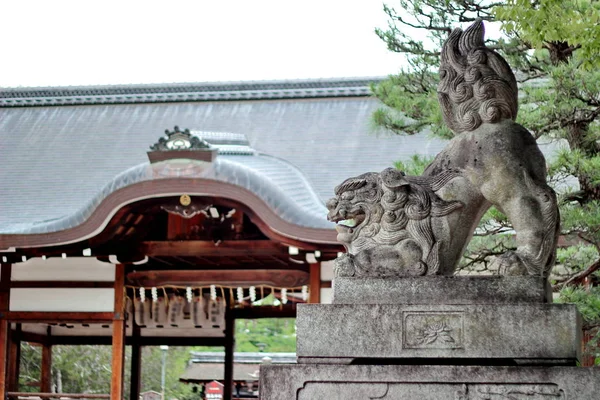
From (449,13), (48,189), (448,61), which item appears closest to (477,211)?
(448,61)

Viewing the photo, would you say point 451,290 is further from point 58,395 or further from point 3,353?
point 3,353

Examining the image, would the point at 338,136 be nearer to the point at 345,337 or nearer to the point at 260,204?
the point at 260,204

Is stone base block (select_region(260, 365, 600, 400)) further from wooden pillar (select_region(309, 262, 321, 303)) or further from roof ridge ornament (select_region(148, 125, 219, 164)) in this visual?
wooden pillar (select_region(309, 262, 321, 303))

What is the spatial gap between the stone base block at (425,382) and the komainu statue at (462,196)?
464 millimetres

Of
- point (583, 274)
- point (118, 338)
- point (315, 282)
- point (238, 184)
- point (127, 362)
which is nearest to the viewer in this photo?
point (583, 274)

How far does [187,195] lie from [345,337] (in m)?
6.90

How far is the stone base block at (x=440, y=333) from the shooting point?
4105 millimetres

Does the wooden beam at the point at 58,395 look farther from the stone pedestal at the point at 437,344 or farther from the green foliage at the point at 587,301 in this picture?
the stone pedestal at the point at 437,344

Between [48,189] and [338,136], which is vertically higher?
[338,136]

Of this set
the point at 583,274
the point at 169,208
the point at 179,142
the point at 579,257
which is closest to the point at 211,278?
the point at 169,208

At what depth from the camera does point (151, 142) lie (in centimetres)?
1567

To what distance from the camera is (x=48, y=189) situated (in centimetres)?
1402

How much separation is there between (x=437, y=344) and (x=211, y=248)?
7.93 meters

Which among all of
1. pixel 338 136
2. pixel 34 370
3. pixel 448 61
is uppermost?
pixel 338 136
